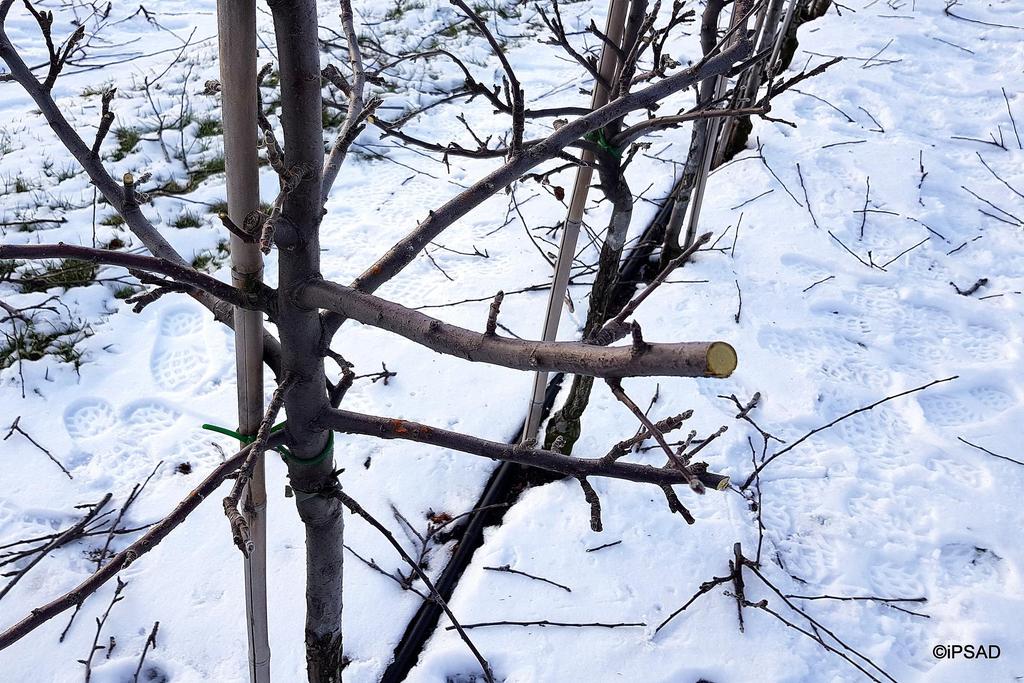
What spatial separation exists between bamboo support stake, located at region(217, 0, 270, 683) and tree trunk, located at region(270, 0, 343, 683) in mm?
83

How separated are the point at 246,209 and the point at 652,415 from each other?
5.20 feet

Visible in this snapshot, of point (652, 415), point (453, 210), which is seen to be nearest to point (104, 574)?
point (453, 210)

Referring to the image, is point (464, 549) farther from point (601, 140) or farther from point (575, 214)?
point (601, 140)

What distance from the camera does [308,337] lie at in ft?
3.01

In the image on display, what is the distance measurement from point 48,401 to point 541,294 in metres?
1.81

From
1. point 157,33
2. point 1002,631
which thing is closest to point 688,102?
point 1002,631

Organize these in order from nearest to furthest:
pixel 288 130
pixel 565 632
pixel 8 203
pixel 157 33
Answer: pixel 288 130 < pixel 565 632 < pixel 8 203 < pixel 157 33

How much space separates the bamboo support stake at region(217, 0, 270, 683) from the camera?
81 cm

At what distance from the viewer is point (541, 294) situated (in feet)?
9.05

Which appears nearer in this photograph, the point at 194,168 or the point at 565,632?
the point at 565,632

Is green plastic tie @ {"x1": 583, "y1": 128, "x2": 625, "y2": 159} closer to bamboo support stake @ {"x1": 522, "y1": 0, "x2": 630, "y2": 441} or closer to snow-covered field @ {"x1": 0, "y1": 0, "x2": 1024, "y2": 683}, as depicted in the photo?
bamboo support stake @ {"x1": 522, "y1": 0, "x2": 630, "y2": 441}

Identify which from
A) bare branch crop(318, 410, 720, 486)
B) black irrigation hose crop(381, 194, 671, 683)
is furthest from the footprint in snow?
bare branch crop(318, 410, 720, 486)

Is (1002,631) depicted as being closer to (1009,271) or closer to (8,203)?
(1009,271)

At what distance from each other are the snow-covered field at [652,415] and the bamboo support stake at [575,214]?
320 millimetres
